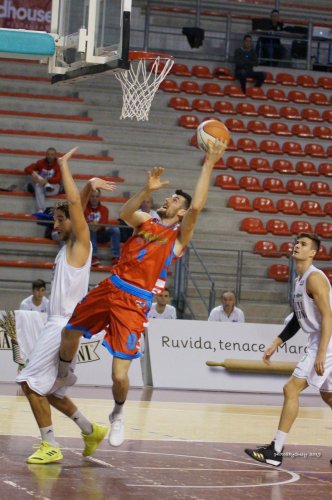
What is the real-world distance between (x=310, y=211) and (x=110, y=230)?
5.13 meters

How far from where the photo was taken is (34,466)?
766 cm

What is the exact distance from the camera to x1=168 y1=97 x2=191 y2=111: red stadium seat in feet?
77.3

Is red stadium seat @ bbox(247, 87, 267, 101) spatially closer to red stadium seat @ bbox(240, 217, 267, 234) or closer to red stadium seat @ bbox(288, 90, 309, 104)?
red stadium seat @ bbox(288, 90, 309, 104)

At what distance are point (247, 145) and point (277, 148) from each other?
71 cm

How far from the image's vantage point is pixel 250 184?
22.3 metres

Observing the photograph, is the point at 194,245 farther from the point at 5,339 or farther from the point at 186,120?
the point at 5,339

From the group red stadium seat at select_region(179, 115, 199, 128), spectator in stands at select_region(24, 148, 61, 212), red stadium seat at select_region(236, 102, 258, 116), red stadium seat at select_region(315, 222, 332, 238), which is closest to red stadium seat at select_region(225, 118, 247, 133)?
red stadium seat at select_region(236, 102, 258, 116)

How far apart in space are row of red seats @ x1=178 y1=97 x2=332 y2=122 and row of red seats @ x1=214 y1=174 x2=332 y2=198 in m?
2.06

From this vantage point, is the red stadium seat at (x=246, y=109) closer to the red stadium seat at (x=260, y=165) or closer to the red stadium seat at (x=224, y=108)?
the red stadium seat at (x=224, y=108)

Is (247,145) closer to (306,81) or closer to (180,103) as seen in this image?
(180,103)

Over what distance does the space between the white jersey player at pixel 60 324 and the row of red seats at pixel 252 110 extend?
15.7 metres

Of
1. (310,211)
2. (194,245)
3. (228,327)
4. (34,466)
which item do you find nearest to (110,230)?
(194,245)

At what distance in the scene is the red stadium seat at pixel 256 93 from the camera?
2448 cm

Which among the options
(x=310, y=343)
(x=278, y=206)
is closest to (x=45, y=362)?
(x=310, y=343)
